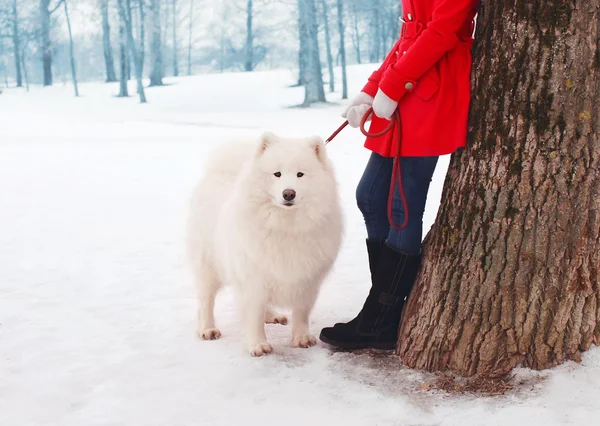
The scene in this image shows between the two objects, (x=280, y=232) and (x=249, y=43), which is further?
(x=249, y=43)

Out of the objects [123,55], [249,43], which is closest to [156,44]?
[123,55]

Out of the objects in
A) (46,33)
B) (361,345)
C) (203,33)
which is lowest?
(361,345)

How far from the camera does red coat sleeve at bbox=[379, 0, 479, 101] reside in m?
2.36

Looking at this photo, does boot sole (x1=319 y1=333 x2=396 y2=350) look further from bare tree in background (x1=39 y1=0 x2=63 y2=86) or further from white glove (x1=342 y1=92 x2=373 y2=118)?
bare tree in background (x1=39 y1=0 x2=63 y2=86)

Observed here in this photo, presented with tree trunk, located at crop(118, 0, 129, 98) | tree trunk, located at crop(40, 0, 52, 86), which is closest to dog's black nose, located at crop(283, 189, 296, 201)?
tree trunk, located at crop(118, 0, 129, 98)

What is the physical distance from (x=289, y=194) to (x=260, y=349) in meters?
0.81

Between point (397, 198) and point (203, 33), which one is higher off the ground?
point (203, 33)

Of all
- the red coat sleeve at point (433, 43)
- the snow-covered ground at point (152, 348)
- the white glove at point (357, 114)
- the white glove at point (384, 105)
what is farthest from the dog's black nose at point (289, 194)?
the snow-covered ground at point (152, 348)

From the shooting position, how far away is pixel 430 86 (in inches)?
97.0

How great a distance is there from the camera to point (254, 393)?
259cm

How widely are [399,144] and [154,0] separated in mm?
26978

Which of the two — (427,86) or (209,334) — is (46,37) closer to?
(209,334)

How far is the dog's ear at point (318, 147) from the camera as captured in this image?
3.09m

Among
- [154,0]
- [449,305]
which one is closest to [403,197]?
[449,305]
